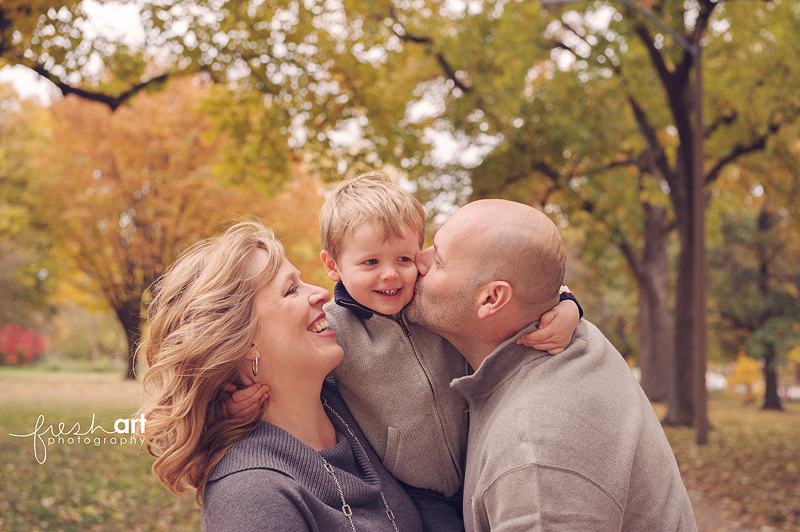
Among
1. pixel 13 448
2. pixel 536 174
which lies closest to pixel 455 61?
pixel 536 174

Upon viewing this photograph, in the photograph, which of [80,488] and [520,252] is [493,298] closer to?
[520,252]

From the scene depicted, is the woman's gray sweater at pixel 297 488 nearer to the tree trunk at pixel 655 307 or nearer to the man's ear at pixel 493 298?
the man's ear at pixel 493 298

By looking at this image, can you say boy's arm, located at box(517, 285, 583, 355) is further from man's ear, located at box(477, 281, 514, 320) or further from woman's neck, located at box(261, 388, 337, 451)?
woman's neck, located at box(261, 388, 337, 451)

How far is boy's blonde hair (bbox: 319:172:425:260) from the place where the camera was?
252cm

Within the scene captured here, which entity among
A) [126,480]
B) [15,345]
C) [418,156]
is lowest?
[15,345]

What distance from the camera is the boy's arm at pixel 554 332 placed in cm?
205

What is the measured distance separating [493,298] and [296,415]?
83cm

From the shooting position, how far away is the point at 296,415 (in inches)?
89.4

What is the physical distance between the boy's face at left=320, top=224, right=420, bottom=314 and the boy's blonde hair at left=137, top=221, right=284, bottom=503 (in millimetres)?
373

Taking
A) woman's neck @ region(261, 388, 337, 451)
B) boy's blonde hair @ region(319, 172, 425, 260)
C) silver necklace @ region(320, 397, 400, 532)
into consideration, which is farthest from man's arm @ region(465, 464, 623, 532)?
boy's blonde hair @ region(319, 172, 425, 260)

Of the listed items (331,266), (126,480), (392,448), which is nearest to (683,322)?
(126,480)

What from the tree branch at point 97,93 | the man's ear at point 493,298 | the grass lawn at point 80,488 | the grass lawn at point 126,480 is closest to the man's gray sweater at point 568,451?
the man's ear at point 493,298

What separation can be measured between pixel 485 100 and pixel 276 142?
4240 millimetres

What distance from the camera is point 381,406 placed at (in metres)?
2.45
